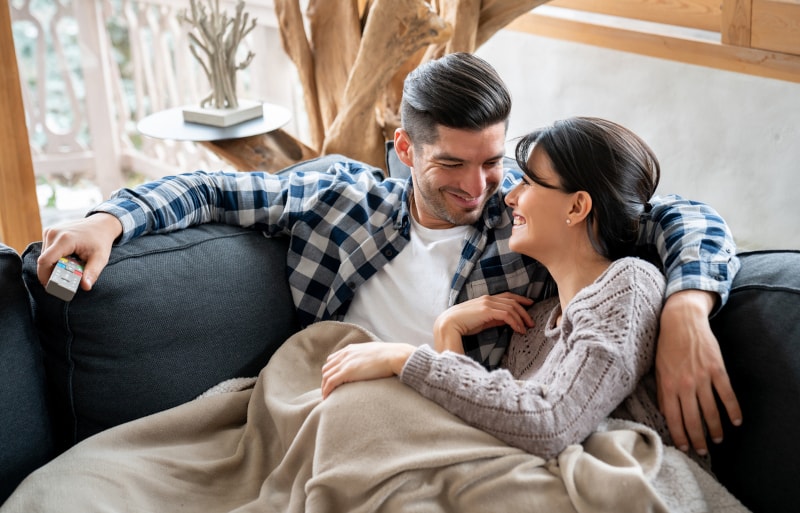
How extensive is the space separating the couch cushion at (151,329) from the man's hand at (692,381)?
0.82 m

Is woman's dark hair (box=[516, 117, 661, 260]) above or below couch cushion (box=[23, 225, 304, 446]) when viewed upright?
above

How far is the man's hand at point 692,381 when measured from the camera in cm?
125

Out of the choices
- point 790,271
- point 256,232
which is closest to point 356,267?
point 256,232

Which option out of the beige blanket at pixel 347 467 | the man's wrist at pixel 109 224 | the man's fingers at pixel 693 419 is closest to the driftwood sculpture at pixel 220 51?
the man's wrist at pixel 109 224

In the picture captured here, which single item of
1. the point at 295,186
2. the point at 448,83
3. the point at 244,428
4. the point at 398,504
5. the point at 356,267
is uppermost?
the point at 448,83

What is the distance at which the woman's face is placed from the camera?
1438 mm

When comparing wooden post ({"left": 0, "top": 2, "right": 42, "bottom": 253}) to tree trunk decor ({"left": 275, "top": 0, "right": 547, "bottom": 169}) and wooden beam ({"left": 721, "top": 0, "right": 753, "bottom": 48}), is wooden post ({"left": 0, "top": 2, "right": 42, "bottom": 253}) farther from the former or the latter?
wooden beam ({"left": 721, "top": 0, "right": 753, "bottom": 48})

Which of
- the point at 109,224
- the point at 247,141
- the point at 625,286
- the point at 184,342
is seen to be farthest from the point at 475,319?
the point at 247,141

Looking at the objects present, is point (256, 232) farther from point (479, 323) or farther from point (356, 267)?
point (479, 323)

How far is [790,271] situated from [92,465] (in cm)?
121

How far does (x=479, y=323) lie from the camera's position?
5.06 ft

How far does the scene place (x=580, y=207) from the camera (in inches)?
56.1

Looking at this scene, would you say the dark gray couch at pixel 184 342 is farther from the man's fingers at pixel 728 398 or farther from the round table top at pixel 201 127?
the round table top at pixel 201 127

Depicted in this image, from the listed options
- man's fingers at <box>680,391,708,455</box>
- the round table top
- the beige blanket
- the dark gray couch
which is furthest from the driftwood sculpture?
man's fingers at <box>680,391,708,455</box>
